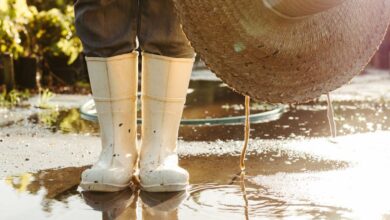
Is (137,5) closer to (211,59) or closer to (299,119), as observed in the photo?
(211,59)

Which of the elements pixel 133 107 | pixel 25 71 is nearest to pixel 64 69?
pixel 25 71

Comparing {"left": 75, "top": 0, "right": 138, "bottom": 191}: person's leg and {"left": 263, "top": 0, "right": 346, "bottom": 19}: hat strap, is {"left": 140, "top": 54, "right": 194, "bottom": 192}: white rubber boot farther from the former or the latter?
{"left": 263, "top": 0, "right": 346, "bottom": 19}: hat strap

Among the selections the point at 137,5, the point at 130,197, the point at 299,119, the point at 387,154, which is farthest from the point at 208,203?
the point at 299,119

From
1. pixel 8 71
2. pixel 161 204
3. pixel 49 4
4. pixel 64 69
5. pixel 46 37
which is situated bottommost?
pixel 161 204

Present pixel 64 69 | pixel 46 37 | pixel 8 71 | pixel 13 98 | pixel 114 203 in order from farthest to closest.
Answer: pixel 64 69 < pixel 46 37 < pixel 8 71 < pixel 13 98 < pixel 114 203

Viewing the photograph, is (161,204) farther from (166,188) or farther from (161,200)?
(166,188)

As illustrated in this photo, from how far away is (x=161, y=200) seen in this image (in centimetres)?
235

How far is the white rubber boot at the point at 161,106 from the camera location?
8.38 ft

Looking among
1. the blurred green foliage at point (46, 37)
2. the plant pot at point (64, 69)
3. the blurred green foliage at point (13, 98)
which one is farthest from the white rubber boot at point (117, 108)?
the plant pot at point (64, 69)

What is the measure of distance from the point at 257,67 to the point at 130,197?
62 cm

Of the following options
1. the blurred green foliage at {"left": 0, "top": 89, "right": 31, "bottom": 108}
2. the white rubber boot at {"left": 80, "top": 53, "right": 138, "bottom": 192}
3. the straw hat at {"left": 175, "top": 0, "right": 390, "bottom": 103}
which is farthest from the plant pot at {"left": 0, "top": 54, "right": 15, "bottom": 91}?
the straw hat at {"left": 175, "top": 0, "right": 390, "bottom": 103}

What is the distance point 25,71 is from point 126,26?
11.6 ft

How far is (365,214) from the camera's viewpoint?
2.17 meters

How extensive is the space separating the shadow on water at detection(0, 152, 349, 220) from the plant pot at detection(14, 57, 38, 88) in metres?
3.21
